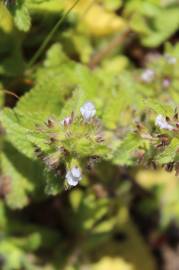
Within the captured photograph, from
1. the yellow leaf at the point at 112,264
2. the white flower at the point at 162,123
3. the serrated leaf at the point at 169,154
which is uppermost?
the white flower at the point at 162,123

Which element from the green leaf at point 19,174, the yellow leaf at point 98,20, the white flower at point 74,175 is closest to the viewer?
the white flower at point 74,175

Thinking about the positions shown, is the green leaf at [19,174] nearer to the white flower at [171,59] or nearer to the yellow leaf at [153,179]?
the white flower at [171,59]

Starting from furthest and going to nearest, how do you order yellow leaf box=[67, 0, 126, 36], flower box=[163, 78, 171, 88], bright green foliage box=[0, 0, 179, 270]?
yellow leaf box=[67, 0, 126, 36] → flower box=[163, 78, 171, 88] → bright green foliage box=[0, 0, 179, 270]

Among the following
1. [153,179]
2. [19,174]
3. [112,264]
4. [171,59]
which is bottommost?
[112,264]

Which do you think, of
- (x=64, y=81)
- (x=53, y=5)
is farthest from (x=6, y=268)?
(x=53, y=5)

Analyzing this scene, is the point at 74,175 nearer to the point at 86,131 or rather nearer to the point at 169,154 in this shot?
the point at 86,131

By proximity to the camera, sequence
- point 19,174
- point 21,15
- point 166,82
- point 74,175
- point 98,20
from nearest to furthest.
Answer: point 74,175 → point 21,15 → point 19,174 → point 166,82 → point 98,20

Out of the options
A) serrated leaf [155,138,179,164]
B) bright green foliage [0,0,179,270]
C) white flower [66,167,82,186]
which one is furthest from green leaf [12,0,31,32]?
serrated leaf [155,138,179,164]

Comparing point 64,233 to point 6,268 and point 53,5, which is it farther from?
point 53,5

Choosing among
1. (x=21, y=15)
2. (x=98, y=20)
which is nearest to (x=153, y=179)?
(x=98, y=20)

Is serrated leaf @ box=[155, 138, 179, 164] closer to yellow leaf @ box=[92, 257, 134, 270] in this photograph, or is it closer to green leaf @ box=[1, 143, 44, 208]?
green leaf @ box=[1, 143, 44, 208]

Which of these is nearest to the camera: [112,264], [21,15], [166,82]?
[21,15]

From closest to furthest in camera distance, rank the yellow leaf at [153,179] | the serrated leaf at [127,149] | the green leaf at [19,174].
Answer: the serrated leaf at [127,149] < the green leaf at [19,174] < the yellow leaf at [153,179]

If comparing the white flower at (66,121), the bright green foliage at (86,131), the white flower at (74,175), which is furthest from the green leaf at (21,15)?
the white flower at (74,175)
